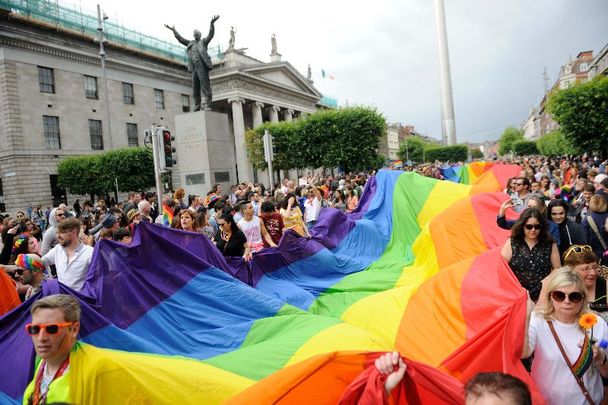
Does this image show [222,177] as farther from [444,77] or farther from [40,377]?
[444,77]

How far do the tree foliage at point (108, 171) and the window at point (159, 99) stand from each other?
11.7 m

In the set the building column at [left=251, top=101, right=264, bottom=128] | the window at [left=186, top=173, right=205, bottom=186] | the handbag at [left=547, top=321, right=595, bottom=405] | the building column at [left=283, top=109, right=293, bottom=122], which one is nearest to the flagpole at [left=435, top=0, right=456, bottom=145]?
the building column at [left=283, top=109, right=293, bottom=122]

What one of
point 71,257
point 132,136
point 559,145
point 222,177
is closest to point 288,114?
point 132,136

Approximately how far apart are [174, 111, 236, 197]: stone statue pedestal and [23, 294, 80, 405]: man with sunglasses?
13410 millimetres

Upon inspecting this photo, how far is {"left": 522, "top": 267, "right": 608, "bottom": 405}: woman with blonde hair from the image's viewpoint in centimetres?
275

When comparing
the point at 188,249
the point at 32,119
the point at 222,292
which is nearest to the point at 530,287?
the point at 222,292

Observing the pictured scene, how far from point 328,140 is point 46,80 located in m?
20.9

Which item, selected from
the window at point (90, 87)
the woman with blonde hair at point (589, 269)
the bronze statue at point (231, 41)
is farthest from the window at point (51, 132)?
the woman with blonde hair at point (589, 269)

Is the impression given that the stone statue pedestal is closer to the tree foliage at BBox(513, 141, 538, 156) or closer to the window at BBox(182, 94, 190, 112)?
the window at BBox(182, 94, 190, 112)

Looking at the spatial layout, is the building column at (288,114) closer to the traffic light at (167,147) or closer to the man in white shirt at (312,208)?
the man in white shirt at (312,208)

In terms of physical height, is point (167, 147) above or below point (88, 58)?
below

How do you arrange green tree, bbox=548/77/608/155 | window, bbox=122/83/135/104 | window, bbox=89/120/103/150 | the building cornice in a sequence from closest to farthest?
green tree, bbox=548/77/608/155 → the building cornice → window, bbox=89/120/103/150 → window, bbox=122/83/135/104

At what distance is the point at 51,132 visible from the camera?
3209cm

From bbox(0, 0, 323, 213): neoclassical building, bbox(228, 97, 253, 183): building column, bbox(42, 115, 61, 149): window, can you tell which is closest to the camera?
bbox(0, 0, 323, 213): neoclassical building
